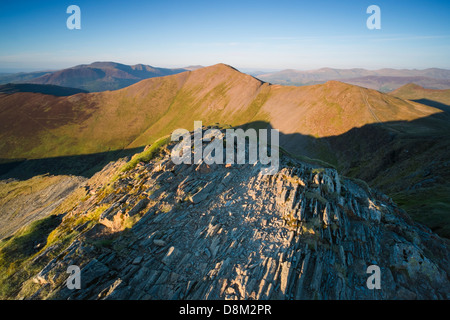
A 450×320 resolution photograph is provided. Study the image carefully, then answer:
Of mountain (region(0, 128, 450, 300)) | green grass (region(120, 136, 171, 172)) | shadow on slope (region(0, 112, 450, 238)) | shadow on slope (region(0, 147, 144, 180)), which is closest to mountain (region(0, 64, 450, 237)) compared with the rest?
shadow on slope (region(0, 112, 450, 238))

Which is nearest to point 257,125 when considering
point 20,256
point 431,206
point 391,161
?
point 391,161

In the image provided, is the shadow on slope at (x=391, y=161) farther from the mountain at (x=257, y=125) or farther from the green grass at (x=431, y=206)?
the mountain at (x=257, y=125)

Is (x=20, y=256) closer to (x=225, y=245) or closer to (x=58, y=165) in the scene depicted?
(x=225, y=245)

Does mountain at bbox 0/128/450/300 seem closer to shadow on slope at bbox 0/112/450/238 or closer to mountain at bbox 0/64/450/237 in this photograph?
shadow on slope at bbox 0/112/450/238

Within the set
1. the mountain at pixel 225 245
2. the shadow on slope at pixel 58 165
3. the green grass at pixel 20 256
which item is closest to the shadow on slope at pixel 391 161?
the shadow on slope at pixel 58 165
